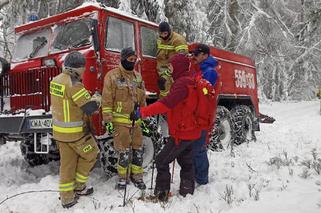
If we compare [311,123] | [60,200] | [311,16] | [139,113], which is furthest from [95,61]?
[311,123]

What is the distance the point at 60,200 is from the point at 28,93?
1809 mm

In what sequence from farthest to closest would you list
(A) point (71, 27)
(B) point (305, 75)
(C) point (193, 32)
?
(B) point (305, 75)
(C) point (193, 32)
(A) point (71, 27)

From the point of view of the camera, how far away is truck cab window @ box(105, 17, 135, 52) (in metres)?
6.31

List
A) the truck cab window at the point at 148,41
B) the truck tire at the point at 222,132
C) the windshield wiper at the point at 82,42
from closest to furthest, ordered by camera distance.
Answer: the windshield wiper at the point at 82,42 → the truck cab window at the point at 148,41 → the truck tire at the point at 222,132

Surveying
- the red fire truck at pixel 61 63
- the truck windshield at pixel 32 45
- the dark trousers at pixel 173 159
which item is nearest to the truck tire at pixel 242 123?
the red fire truck at pixel 61 63

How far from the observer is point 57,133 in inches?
203

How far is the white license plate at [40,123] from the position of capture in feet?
18.9

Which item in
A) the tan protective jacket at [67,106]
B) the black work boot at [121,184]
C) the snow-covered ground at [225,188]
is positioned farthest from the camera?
the black work boot at [121,184]

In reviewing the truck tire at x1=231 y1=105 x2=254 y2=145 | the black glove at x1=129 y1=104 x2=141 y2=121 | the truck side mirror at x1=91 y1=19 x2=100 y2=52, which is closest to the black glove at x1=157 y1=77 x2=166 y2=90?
the truck side mirror at x1=91 y1=19 x2=100 y2=52

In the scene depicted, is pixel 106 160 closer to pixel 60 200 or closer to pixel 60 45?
pixel 60 200

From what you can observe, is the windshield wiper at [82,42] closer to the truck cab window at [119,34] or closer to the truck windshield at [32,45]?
the truck cab window at [119,34]

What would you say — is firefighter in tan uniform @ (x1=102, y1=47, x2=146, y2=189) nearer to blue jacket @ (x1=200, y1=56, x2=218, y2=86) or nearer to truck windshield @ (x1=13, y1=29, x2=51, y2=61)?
blue jacket @ (x1=200, y1=56, x2=218, y2=86)

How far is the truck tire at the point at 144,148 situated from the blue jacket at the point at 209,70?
1154mm

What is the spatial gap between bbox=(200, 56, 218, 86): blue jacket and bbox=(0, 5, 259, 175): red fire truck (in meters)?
0.39
